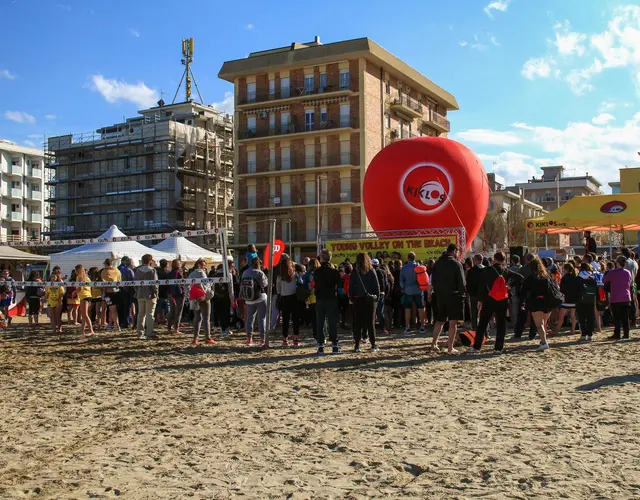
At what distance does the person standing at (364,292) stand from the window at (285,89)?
150 ft

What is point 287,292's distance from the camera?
12.6 m

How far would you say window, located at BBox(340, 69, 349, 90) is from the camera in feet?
174

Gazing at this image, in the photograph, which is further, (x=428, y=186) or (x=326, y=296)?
(x=428, y=186)

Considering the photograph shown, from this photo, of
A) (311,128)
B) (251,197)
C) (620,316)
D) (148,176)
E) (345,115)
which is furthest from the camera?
(148,176)

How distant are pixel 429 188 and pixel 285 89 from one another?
39531mm

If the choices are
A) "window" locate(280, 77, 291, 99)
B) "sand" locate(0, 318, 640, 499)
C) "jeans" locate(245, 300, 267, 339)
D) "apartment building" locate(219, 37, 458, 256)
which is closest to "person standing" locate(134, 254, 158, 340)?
"jeans" locate(245, 300, 267, 339)

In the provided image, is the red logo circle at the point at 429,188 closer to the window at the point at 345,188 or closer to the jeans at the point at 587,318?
the jeans at the point at 587,318

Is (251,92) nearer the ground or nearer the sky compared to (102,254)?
nearer the sky

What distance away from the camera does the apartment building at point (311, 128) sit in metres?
52.9

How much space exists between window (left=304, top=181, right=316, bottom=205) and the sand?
43.9 metres

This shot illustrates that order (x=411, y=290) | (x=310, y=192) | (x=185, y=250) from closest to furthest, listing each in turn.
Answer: (x=411, y=290)
(x=185, y=250)
(x=310, y=192)

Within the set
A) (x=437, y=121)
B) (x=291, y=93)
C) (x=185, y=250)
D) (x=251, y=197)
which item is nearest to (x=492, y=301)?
(x=185, y=250)

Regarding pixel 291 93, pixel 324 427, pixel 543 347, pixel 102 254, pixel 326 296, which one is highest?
pixel 291 93

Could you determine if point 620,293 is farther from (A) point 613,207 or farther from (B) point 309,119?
(B) point 309,119
